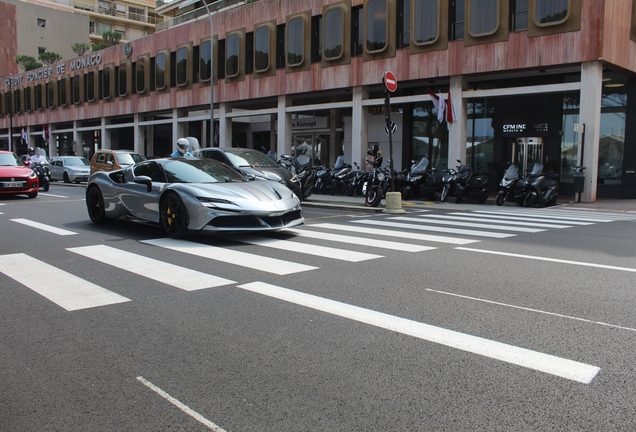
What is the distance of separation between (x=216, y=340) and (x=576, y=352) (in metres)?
2.73

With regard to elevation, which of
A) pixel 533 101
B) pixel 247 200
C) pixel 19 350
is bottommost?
pixel 19 350

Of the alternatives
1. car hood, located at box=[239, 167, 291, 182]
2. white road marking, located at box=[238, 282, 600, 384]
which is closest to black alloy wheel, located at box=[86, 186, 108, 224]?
car hood, located at box=[239, 167, 291, 182]

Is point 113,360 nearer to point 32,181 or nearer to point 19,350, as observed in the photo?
point 19,350

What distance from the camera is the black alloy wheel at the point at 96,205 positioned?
452 inches

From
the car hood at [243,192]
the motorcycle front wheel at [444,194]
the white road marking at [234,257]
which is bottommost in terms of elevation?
the white road marking at [234,257]

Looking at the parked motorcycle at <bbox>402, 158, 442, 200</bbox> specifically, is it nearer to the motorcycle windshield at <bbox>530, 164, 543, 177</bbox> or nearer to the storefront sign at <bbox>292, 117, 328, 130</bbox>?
the motorcycle windshield at <bbox>530, 164, 543, 177</bbox>

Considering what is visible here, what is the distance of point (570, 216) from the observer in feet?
49.4

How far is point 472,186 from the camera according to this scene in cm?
1950

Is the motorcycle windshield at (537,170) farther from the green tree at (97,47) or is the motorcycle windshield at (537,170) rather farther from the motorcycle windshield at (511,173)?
the green tree at (97,47)

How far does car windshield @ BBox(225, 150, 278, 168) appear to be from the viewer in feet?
55.6

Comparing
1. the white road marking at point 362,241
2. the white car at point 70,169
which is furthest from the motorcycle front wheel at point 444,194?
the white car at point 70,169

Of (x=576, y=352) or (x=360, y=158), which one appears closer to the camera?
(x=576, y=352)

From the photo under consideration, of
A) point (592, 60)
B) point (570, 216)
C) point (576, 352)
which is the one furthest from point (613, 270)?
point (592, 60)

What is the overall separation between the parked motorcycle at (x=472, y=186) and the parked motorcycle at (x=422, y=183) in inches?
39.6
